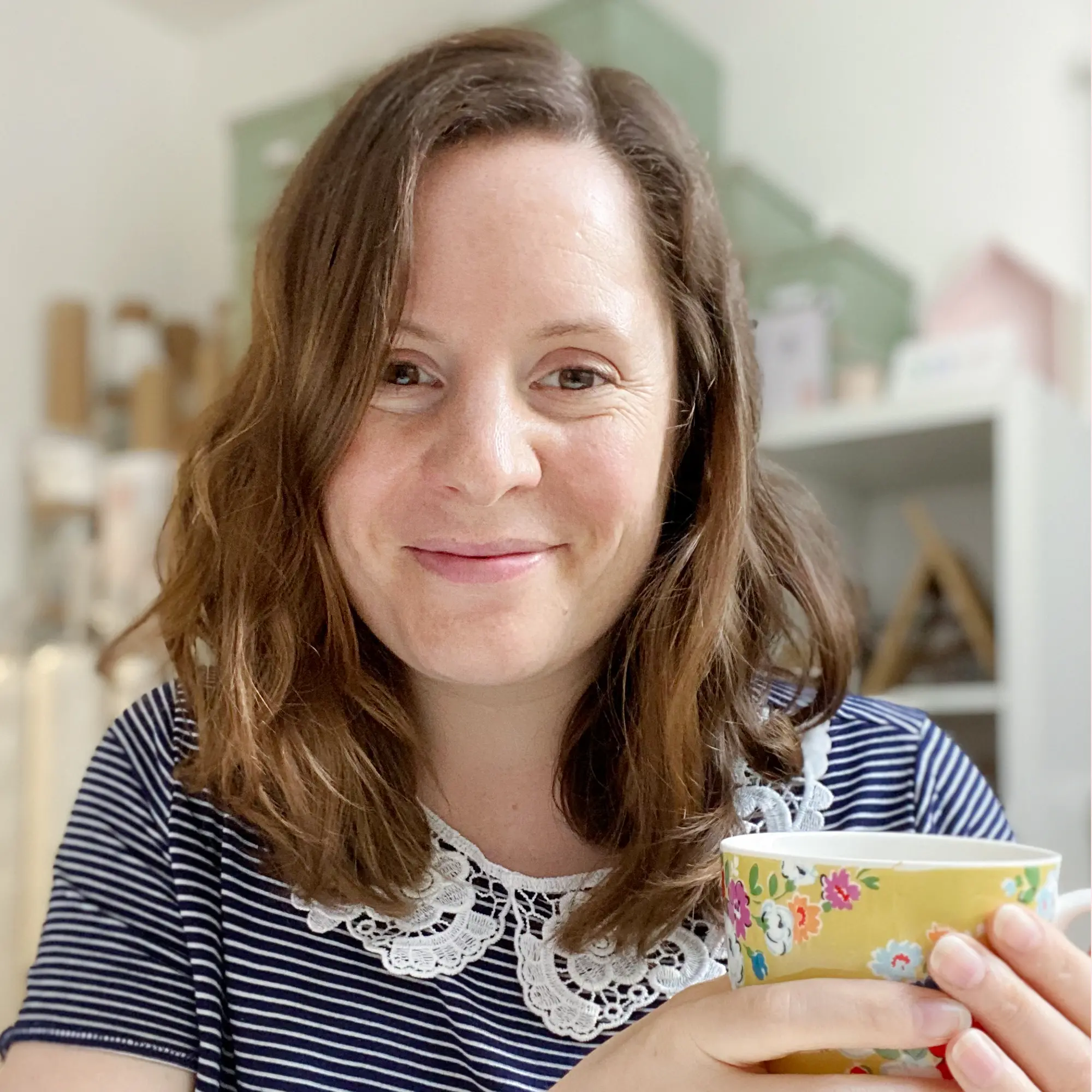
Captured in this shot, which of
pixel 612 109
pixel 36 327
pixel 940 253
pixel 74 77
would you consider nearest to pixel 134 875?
pixel 612 109

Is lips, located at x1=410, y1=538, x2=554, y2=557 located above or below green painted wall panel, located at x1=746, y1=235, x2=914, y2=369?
below

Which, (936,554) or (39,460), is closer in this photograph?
(936,554)

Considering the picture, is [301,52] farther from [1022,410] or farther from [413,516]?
[413,516]

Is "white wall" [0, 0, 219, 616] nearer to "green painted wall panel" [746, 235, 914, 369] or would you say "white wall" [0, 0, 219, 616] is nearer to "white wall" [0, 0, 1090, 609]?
"white wall" [0, 0, 1090, 609]

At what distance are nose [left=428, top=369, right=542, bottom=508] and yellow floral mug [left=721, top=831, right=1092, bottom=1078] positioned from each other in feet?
0.88

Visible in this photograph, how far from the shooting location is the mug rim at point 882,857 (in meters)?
0.41

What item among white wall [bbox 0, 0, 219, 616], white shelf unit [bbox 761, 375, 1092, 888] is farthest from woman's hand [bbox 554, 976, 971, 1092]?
white wall [bbox 0, 0, 219, 616]

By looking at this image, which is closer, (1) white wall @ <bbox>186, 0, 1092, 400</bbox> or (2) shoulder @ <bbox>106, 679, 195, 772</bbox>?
(2) shoulder @ <bbox>106, 679, 195, 772</bbox>

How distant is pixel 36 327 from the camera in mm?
2352

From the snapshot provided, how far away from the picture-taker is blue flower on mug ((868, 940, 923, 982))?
42cm

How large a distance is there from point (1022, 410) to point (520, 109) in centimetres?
88

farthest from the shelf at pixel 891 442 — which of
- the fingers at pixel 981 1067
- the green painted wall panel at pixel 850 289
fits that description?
the fingers at pixel 981 1067

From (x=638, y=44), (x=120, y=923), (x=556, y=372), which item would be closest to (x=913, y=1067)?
(x=556, y=372)

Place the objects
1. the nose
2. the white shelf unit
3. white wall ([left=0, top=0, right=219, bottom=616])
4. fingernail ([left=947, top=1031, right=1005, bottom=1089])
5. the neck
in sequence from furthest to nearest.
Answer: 1. white wall ([left=0, top=0, right=219, bottom=616])
2. the white shelf unit
3. the neck
4. the nose
5. fingernail ([left=947, top=1031, right=1005, bottom=1089])
